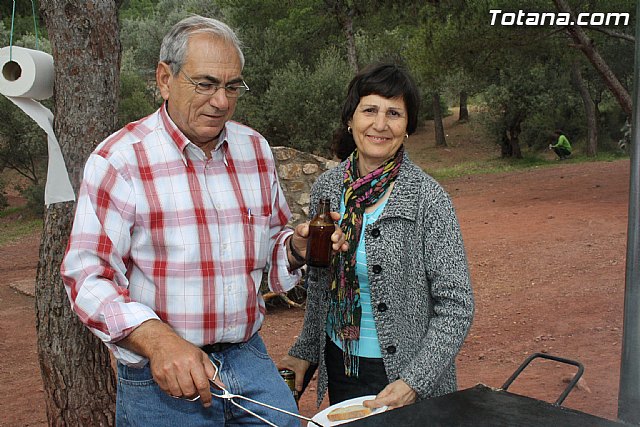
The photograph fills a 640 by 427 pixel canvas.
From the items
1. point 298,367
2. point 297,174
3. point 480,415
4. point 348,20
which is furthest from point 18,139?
point 480,415

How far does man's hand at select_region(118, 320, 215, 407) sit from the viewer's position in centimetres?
189

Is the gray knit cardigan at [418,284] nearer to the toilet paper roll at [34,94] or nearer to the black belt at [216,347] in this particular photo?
the black belt at [216,347]

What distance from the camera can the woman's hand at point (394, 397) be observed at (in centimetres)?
244

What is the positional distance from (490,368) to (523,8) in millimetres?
9523

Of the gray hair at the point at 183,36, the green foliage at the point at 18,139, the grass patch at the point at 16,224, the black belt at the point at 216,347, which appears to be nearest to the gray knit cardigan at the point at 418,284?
the black belt at the point at 216,347

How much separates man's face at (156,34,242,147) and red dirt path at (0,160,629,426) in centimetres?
329

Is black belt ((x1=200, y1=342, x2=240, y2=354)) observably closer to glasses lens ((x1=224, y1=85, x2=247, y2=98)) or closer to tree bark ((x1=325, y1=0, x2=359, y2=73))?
glasses lens ((x1=224, y1=85, x2=247, y2=98))

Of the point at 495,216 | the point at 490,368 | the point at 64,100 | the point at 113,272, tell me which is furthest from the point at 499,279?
the point at 113,272

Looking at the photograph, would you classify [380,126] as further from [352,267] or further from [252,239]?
[252,239]

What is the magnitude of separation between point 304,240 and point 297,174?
601 centimetres

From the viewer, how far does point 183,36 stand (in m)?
2.17

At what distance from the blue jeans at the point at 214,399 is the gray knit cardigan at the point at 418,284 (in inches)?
17.5

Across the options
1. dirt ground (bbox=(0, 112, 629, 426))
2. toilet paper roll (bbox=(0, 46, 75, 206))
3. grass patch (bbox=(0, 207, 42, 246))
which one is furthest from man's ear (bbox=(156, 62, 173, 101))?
grass patch (bbox=(0, 207, 42, 246))

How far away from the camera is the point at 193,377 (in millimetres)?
1892
